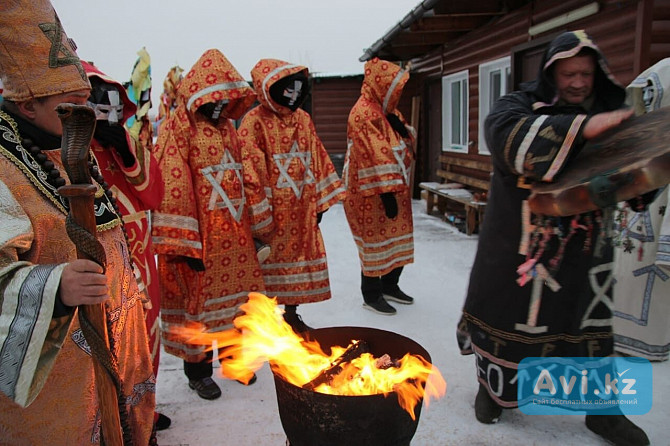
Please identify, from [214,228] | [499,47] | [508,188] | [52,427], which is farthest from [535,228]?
[499,47]

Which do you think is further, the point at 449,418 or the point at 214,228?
the point at 214,228

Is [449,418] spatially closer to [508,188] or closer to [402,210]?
[508,188]

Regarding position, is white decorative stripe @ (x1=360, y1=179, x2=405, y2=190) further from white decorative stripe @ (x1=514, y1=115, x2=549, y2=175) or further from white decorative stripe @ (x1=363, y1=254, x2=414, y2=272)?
white decorative stripe @ (x1=514, y1=115, x2=549, y2=175)

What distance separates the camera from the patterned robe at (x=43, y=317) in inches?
51.1

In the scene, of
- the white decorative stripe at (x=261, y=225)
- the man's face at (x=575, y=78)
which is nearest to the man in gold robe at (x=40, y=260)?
the white decorative stripe at (x=261, y=225)

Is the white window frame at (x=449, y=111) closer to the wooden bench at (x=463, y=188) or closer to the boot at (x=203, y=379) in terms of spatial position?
the wooden bench at (x=463, y=188)

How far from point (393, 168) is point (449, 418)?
2392 mm

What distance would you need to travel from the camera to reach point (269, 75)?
403 centimetres

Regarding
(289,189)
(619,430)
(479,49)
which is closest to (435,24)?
(479,49)

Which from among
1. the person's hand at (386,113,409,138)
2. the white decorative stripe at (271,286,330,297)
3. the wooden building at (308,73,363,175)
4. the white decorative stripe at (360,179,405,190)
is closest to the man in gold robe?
the white decorative stripe at (271,286,330,297)

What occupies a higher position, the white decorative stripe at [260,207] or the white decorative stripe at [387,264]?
the white decorative stripe at [260,207]

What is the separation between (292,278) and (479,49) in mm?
6017

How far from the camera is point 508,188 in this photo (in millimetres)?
2578

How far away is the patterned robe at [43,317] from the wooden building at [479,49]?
4719mm
